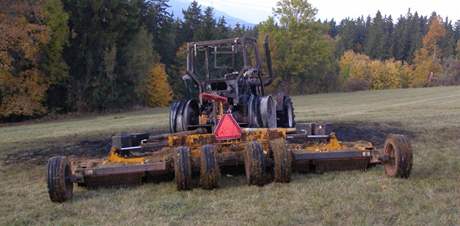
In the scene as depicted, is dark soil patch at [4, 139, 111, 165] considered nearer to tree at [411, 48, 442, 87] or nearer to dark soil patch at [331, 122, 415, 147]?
dark soil patch at [331, 122, 415, 147]

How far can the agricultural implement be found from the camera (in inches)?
285

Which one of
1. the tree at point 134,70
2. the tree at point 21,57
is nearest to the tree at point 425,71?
the tree at point 134,70

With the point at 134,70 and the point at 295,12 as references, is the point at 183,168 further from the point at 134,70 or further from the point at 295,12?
the point at 295,12

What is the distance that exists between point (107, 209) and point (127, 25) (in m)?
39.7

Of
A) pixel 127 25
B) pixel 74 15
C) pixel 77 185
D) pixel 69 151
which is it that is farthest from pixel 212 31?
pixel 77 185

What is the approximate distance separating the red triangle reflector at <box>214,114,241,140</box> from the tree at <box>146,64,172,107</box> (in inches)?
1740

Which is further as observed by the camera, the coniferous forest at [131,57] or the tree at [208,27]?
the tree at [208,27]

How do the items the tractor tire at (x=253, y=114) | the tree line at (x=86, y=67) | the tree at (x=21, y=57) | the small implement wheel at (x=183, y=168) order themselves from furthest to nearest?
the tree line at (x=86, y=67)
the tree at (x=21, y=57)
the tractor tire at (x=253, y=114)
the small implement wheel at (x=183, y=168)

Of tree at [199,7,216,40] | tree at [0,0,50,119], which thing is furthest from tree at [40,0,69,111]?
tree at [199,7,216,40]

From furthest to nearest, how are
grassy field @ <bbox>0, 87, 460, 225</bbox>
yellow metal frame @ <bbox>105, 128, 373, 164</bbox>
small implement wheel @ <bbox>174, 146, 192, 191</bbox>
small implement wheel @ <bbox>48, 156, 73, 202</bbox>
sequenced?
1. yellow metal frame @ <bbox>105, 128, 373, 164</bbox>
2. small implement wheel @ <bbox>174, 146, 192, 191</bbox>
3. small implement wheel @ <bbox>48, 156, 73, 202</bbox>
4. grassy field @ <bbox>0, 87, 460, 225</bbox>

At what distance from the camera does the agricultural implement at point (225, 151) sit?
Answer: 23.7 ft

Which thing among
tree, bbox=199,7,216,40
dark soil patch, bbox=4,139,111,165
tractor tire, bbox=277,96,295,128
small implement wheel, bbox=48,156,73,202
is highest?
tree, bbox=199,7,216,40

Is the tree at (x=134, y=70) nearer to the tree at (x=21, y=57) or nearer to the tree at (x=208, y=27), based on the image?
the tree at (x=21, y=57)

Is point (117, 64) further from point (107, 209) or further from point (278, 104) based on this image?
point (107, 209)
